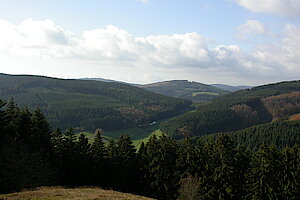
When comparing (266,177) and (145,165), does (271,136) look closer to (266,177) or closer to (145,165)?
(266,177)

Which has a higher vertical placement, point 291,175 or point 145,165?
point 291,175

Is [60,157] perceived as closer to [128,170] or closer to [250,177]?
[128,170]

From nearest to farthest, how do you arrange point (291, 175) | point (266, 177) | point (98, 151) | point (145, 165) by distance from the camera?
point (291, 175) < point (266, 177) < point (98, 151) < point (145, 165)

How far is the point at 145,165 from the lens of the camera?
52719 millimetres

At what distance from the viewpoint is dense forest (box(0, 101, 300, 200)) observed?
38.6 metres

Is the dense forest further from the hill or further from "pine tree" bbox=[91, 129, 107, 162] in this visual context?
the hill

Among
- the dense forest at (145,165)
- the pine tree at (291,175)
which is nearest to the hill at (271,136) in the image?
the dense forest at (145,165)

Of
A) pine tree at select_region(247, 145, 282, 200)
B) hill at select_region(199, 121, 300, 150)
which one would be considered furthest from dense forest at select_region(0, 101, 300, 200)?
hill at select_region(199, 121, 300, 150)

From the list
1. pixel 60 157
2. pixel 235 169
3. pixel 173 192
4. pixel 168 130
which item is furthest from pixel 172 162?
pixel 168 130

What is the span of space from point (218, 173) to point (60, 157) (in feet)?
100

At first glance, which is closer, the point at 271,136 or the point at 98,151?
the point at 98,151

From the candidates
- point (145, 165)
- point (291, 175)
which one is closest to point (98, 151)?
point (145, 165)

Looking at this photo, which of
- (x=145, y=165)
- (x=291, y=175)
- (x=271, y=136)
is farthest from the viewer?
(x=271, y=136)

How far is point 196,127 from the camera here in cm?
19750
